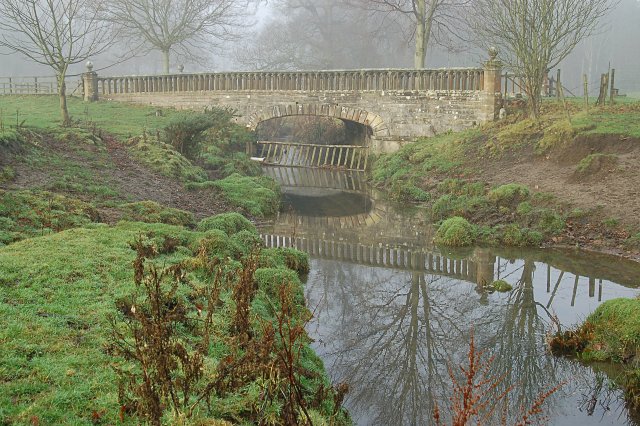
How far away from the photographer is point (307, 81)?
2730 cm

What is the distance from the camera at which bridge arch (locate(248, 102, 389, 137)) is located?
1022 inches

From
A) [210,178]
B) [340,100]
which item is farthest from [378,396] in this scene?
[340,100]

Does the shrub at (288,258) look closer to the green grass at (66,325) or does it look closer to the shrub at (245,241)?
the shrub at (245,241)

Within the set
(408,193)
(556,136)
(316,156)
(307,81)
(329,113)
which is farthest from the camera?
(316,156)

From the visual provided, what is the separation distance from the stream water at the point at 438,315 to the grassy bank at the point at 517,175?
89 cm

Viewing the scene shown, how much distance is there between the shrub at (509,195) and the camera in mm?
16453

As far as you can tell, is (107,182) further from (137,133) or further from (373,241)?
(137,133)

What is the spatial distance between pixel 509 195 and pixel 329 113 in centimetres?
1189

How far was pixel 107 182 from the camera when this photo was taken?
599 inches

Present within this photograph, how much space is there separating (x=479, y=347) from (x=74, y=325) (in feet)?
17.3

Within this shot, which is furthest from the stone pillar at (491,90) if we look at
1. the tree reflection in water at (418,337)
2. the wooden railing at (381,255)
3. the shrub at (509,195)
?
the tree reflection in water at (418,337)

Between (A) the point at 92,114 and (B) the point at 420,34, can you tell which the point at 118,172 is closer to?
(A) the point at 92,114

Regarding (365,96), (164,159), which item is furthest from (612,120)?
(164,159)

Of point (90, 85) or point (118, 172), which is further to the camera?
point (90, 85)
